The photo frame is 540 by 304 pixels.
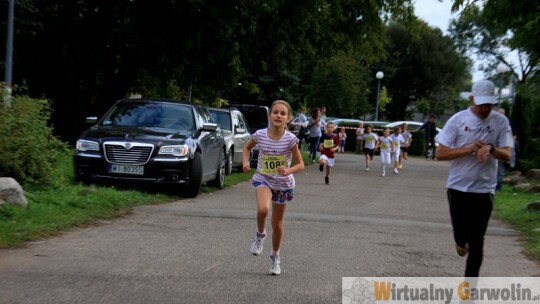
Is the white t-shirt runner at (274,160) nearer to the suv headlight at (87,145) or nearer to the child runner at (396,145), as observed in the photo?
the suv headlight at (87,145)

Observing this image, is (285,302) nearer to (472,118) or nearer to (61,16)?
(472,118)

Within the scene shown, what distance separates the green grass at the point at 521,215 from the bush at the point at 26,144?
724 cm

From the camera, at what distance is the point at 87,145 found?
12.8 metres

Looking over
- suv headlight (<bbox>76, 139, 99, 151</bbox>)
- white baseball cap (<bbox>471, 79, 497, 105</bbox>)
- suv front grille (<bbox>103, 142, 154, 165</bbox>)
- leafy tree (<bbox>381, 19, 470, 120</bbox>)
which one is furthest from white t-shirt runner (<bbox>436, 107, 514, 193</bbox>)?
leafy tree (<bbox>381, 19, 470, 120</bbox>)

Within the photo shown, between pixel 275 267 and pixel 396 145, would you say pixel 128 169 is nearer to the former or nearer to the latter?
pixel 275 267

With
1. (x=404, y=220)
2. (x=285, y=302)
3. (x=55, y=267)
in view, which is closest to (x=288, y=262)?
(x=285, y=302)

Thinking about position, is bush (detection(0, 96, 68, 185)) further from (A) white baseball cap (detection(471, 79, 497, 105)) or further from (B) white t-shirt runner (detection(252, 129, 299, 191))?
(A) white baseball cap (detection(471, 79, 497, 105))

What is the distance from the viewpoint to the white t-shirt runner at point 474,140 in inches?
232

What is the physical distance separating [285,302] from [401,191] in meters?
12.9

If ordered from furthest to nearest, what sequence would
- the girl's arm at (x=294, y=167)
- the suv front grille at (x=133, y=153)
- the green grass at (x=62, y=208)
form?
the suv front grille at (x=133, y=153), the green grass at (x=62, y=208), the girl's arm at (x=294, y=167)

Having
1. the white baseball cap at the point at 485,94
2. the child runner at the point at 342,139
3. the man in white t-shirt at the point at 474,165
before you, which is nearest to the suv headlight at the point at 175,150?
the man in white t-shirt at the point at 474,165

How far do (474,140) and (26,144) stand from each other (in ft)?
24.5

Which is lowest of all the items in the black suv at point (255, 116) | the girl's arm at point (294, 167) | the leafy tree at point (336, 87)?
the girl's arm at point (294, 167)

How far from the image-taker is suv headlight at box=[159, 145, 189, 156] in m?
12.7
